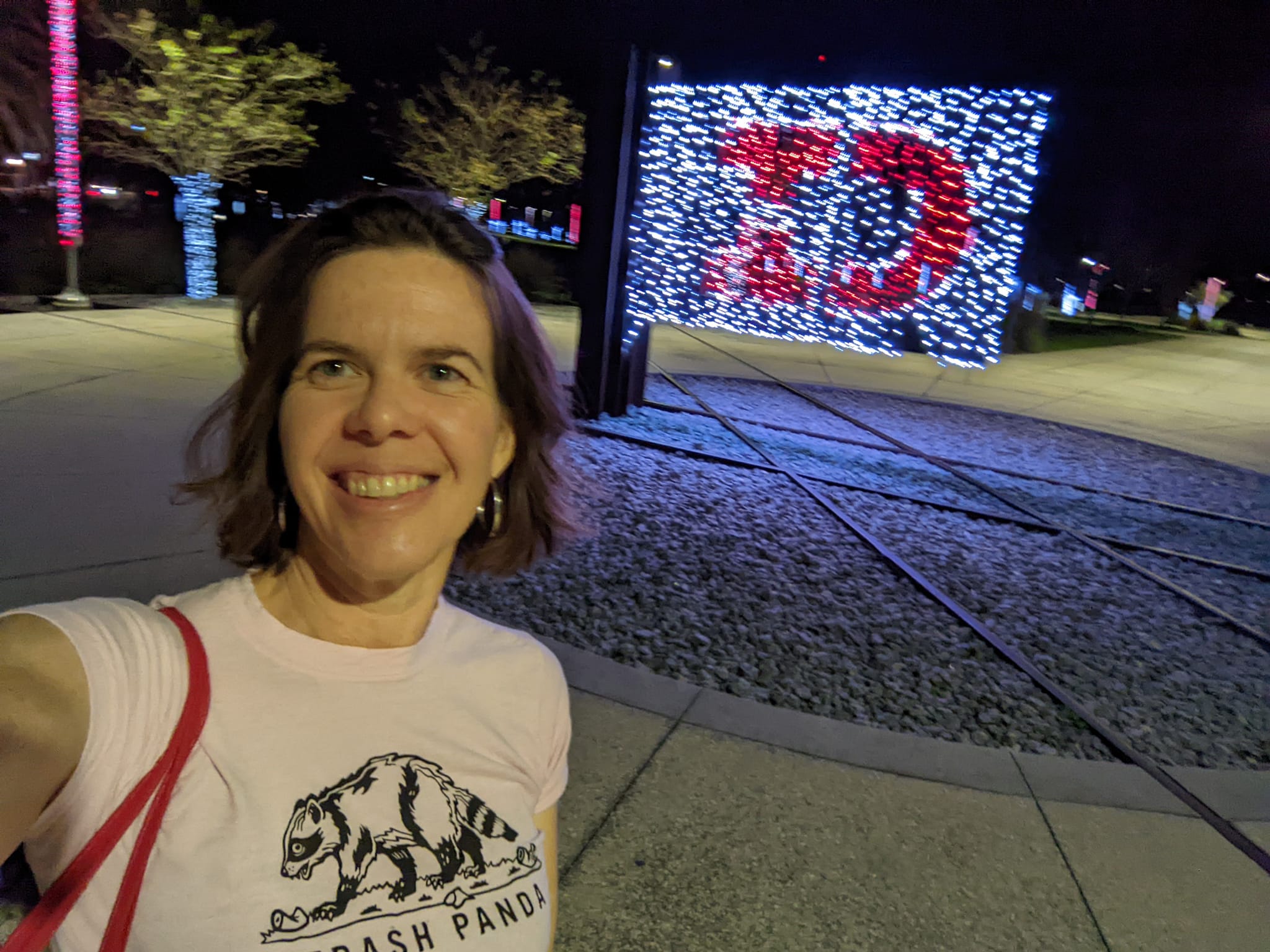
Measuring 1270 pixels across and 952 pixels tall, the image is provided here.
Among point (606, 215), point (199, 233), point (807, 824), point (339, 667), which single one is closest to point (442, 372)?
point (339, 667)

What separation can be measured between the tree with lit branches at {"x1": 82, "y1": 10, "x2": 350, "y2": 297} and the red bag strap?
52.0 ft

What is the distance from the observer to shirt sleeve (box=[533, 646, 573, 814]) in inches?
56.9

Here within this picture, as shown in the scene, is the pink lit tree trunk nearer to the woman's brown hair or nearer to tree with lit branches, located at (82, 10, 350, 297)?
tree with lit branches, located at (82, 10, 350, 297)

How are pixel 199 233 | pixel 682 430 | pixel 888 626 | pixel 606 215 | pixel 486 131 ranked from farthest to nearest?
1. pixel 486 131
2. pixel 199 233
3. pixel 682 430
4. pixel 606 215
5. pixel 888 626

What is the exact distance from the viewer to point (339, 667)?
125 centimetres

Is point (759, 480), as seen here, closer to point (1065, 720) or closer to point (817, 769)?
point (1065, 720)

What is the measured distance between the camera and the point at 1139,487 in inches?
342

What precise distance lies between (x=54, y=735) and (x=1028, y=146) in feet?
22.7

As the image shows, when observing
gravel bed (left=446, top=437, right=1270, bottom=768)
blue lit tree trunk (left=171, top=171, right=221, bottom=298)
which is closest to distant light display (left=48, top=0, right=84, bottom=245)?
blue lit tree trunk (left=171, top=171, right=221, bottom=298)

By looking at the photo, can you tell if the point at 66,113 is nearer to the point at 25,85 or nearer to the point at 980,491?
the point at 25,85

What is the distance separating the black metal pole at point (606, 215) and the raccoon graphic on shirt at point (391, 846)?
6.95 meters

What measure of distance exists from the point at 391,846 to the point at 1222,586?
644 centimetres

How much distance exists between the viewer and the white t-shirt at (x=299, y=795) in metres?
1.04

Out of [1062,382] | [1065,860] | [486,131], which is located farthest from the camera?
[486,131]
